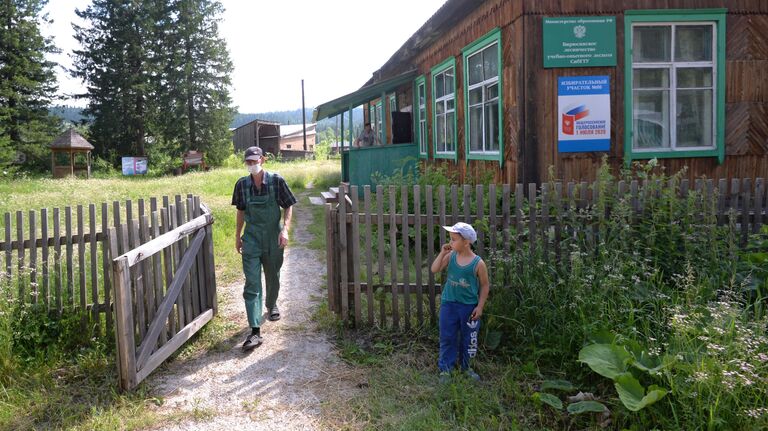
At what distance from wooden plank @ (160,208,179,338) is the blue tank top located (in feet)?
7.61

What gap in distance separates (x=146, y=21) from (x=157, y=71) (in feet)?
10.3

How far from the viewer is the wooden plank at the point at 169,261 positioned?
5.21m

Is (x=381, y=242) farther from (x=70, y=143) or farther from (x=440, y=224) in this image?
(x=70, y=143)

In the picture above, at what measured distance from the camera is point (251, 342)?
5340mm

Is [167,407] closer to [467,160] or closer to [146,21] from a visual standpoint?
[467,160]

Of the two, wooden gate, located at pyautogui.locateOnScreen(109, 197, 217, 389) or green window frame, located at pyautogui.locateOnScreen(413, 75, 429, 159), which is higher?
green window frame, located at pyautogui.locateOnScreen(413, 75, 429, 159)

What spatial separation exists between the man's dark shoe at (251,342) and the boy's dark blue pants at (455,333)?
1673mm

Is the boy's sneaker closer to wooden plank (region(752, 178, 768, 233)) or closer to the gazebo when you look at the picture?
wooden plank (region(752, 178, 768, 233))

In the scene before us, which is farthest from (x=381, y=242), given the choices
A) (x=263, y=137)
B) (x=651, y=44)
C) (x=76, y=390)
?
(x=263, y=137)

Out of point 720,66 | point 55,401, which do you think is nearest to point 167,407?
point 55,401

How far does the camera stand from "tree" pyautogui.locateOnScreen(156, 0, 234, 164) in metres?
40.4

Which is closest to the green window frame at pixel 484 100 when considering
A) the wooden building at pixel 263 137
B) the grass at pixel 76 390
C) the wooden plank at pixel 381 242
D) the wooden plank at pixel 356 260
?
the wooden plank at pixel 381 242

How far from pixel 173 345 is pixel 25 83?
37.3 m

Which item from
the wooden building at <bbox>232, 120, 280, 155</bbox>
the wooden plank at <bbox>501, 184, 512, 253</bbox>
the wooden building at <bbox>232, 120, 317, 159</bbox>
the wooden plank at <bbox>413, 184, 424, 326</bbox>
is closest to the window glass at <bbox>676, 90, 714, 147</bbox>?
the wooden plank at <bbox>501, 184, 512, 253</bbox>
